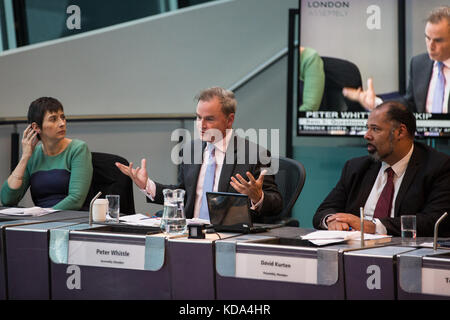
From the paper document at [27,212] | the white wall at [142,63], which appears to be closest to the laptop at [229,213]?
the paper document at [27,212]

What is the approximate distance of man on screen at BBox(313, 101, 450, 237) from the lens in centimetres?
280

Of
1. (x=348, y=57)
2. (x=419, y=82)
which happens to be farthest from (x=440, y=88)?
(x=348, y=57)

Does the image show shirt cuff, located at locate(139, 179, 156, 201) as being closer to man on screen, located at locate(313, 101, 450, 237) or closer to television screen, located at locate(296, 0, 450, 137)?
man on screen, located at locate(313, 101, 450, 237)

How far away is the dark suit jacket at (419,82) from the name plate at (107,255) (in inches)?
105

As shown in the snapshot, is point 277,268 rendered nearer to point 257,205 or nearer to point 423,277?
Answer: point 423,277

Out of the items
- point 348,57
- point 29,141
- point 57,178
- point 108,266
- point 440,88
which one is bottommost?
point 108,266

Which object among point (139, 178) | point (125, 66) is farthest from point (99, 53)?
point (139, 178)

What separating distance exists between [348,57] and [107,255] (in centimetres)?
272

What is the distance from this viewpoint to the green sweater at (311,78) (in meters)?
4.55

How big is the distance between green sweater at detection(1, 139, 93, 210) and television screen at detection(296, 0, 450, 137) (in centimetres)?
164

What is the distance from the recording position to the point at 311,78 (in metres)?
4.57

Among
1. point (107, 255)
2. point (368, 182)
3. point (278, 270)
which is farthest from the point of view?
point (368, 182)

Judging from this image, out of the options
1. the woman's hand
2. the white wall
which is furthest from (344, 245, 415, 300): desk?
the white wall

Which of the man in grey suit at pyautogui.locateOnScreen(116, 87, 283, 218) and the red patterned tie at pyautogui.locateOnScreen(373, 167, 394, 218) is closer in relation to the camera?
the red patterned tie at pyautogui.locateOnScreen(373, 167, 394, 218)
